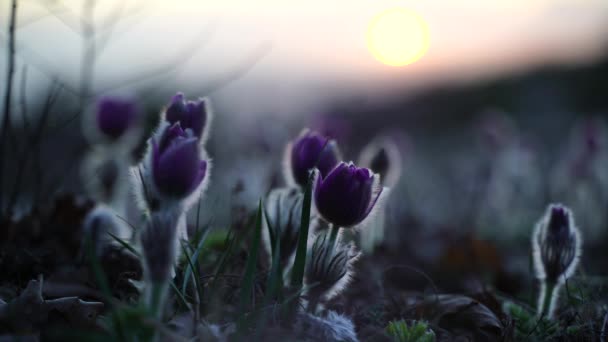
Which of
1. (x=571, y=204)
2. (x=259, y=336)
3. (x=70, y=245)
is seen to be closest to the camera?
(x=259, y=336)

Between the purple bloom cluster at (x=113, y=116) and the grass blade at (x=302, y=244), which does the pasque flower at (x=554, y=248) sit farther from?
the purple bloom cluster at (x=113, y=116)

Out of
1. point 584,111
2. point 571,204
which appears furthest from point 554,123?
point 571,204

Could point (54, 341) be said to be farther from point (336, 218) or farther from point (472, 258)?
point (472, 258)

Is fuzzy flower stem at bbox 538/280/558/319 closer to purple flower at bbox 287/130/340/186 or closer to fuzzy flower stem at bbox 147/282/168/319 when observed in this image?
purple flower at bbox 287/130/340/186

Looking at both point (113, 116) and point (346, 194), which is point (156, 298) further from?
point (113, 116)

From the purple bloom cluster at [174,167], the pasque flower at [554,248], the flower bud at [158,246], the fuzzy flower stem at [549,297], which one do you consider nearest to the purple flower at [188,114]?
the purple bloom cluster at [174,167]

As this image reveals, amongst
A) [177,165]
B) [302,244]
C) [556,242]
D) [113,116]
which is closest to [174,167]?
[177,165]

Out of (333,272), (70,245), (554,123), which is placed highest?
(554,123)
